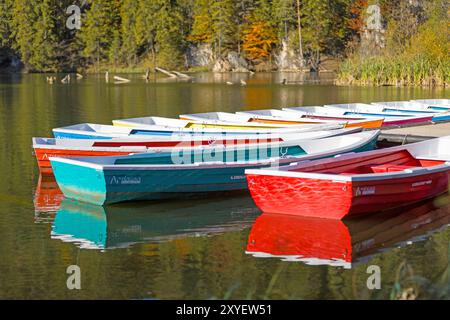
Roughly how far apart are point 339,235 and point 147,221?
3.22 meters

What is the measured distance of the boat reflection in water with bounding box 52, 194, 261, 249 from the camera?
11.7 m

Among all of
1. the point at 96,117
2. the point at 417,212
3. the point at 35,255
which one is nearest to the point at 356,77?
the point at 96,117

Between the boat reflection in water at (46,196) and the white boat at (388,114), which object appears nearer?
the boat reflection in water at (46,196)

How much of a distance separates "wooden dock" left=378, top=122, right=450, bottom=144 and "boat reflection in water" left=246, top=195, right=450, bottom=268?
6.18 m

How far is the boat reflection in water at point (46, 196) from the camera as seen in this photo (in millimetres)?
13871

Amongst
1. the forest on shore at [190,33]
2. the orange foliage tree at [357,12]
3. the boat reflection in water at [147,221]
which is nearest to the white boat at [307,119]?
the boat reflection in water at [147,221]

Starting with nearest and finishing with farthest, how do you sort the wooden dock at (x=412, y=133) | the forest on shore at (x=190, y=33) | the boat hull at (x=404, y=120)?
the wooden dock at (x=412, y=133), the boat hull at (x=404, y=120), the forest on shore at (x=190, y=33)

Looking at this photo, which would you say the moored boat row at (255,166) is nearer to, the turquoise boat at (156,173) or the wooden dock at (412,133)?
the turquoise boat at (156,173)

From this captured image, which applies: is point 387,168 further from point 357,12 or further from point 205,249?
point 357,12

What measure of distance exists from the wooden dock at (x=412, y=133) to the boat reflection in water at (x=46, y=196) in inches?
328

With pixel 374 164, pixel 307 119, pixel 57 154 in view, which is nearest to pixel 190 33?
pixel 307 119

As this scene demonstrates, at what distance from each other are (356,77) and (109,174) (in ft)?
115

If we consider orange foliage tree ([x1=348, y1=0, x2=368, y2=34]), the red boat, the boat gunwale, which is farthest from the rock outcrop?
the red boat
